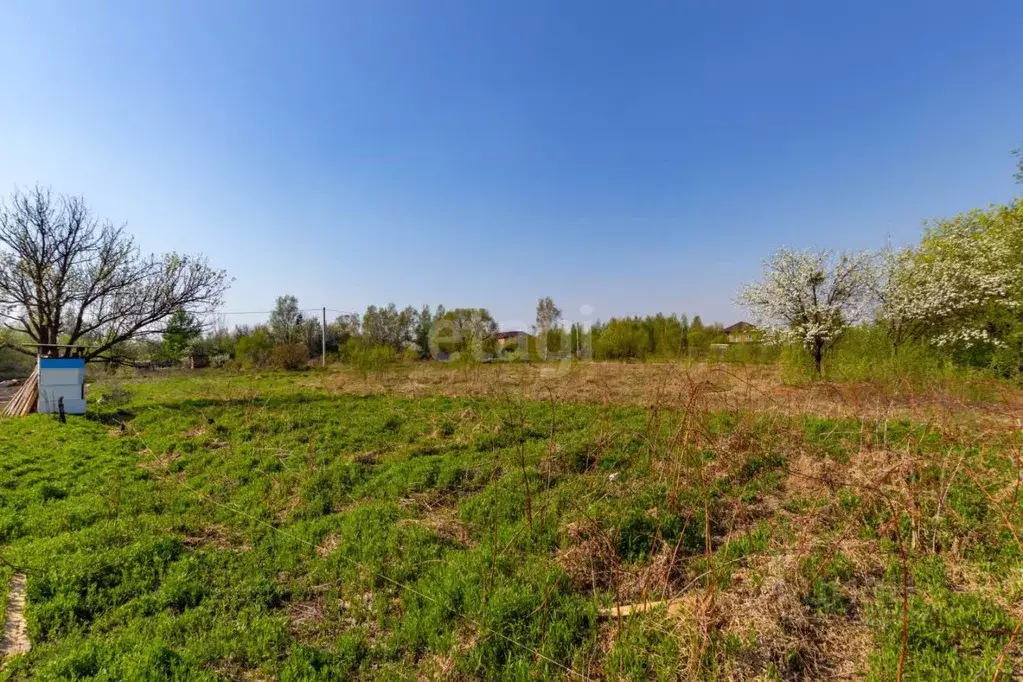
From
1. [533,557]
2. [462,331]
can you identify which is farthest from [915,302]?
[462,331]

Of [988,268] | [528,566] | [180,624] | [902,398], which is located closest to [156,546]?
[180,624]

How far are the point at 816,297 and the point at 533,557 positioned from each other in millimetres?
19366

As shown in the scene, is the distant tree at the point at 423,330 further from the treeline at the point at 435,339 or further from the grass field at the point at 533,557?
the grass field at the point at 533,557

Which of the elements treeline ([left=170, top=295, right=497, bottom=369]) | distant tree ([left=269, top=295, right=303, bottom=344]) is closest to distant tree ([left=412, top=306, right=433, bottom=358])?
treeline ([left=170, top=295, right=497, bottom=369])

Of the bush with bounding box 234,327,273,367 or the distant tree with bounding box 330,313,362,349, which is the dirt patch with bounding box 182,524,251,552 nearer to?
the bush with bounding box 234,327,273,367

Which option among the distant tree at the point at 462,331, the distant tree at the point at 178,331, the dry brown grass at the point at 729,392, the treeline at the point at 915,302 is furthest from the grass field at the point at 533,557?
the distant tree at the point at 462,331

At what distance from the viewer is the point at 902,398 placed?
8828 mm

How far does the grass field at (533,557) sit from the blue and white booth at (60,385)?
3.52 m

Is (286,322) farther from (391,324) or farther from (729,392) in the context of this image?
(729,392)

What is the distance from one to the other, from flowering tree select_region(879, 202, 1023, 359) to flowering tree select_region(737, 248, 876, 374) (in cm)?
98

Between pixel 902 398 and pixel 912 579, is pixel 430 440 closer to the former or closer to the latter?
pixel 912 579

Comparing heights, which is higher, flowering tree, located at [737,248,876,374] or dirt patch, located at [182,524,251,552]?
flowering tree, located at [737,248,876,374]

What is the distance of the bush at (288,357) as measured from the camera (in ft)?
91.9

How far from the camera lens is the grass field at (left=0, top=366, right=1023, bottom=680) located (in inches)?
100.0
